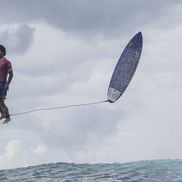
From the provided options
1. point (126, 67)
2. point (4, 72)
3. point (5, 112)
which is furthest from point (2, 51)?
point (126, 67)

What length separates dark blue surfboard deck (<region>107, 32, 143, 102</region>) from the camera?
24252 mm

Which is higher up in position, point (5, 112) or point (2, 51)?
point (2, 51)

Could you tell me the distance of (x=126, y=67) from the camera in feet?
80.4

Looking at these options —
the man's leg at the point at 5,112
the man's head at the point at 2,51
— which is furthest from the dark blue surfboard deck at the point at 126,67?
the man's head at the point at 2,51

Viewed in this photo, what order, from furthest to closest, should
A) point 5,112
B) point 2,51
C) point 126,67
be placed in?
point 126,67 → point 5,112 → point 2,51

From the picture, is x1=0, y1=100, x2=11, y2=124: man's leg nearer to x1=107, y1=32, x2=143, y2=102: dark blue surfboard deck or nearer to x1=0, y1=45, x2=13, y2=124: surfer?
x1=0, y1=45, x2=13, y2=124: surfer

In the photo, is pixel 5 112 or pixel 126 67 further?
pixel 126 67

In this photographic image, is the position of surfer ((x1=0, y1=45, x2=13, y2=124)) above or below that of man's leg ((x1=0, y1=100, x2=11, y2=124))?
above

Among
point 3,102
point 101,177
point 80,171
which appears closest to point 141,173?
point 101,177

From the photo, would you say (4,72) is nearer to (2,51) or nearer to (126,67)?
(2,51)

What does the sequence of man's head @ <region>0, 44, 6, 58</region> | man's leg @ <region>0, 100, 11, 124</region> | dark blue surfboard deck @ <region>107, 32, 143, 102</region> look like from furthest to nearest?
dark blue surfboard deck @ <region>107, 32, 143, 102</region> → man's leg @ <region>0, 100, 11, 124</region> → man's head @ <region>0, 44, 6, 58</region>

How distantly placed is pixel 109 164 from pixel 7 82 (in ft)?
43.1

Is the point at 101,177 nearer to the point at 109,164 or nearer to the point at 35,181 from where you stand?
the point at 35,181

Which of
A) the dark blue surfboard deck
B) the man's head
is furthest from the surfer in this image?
the dark blue surfboard deck
